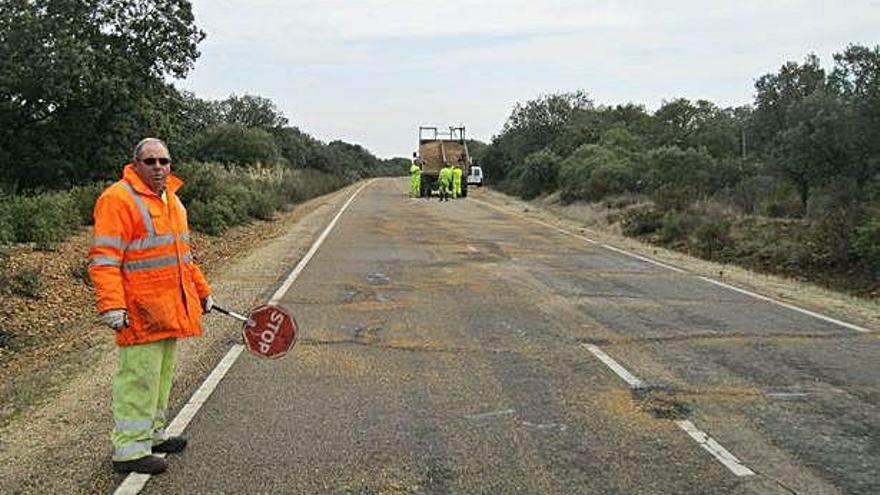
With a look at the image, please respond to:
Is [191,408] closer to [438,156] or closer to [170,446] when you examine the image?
[170,446]

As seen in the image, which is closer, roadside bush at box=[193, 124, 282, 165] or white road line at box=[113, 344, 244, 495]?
white road line at box=[113, 344, 244, 495]

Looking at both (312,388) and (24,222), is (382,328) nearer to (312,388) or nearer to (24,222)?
(312,388)

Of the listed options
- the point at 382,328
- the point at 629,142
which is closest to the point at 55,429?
the point at 382,328

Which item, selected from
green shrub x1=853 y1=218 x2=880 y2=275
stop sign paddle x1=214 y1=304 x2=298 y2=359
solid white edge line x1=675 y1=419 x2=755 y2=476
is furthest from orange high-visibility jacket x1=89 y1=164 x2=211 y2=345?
green shrub x1=853 y1=218 x2=880 y2=275

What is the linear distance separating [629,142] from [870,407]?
40.8 m

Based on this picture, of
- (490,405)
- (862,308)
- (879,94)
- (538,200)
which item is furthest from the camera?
(538,200)

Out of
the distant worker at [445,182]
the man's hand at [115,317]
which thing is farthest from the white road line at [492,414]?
the distant worker at [445,182]

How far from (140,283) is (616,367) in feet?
14.2

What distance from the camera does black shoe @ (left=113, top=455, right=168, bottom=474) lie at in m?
5.04

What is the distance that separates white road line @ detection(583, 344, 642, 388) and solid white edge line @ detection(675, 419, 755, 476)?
3.34 ft

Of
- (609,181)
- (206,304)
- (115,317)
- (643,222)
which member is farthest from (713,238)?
(115,317)

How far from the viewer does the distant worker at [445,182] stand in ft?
134

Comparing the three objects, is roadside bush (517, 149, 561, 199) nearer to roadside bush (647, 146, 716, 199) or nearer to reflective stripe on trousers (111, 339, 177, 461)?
roadside bush (647, 146, 716, 199)

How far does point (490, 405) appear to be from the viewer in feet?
21.4
